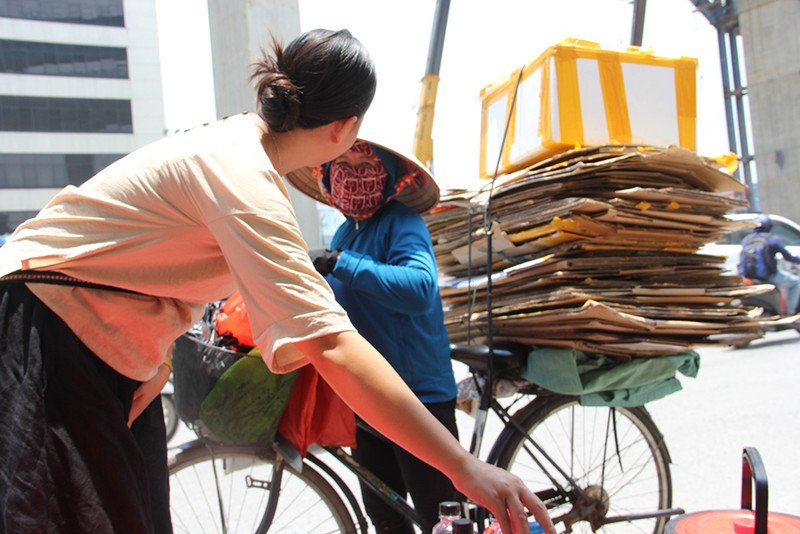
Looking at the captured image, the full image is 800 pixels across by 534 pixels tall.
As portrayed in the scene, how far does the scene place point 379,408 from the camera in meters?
1.04

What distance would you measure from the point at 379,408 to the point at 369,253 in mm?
1178

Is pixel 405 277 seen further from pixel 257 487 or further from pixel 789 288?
pixel 789 288

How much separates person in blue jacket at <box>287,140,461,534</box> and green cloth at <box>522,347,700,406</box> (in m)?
0.44

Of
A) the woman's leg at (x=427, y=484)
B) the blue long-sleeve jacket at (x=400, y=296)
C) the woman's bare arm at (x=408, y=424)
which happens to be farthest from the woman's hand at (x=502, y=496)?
the woman's leg at (x=427, y=484)

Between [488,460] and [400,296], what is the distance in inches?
34.6

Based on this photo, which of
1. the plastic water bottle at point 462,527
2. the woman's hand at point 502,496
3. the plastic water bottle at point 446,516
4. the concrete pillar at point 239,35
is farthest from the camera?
the concrete pillar at point 239,35

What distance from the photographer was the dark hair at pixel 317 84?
4.35 ft

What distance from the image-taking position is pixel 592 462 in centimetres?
304

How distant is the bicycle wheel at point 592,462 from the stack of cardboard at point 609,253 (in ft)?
1.10

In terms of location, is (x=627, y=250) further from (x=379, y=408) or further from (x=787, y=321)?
(x=379, y=408)

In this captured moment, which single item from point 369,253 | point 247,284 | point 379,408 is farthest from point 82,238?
point 369,253

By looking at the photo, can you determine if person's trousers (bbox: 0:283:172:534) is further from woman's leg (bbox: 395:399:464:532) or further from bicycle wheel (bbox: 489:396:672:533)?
bicycle wheel (bbox: 489:396:672:533)

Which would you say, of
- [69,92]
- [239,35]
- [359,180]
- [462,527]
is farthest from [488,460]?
[69,92]

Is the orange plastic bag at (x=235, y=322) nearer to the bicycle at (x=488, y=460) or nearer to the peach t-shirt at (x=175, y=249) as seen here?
the bicycle at (x=488, y=460)
